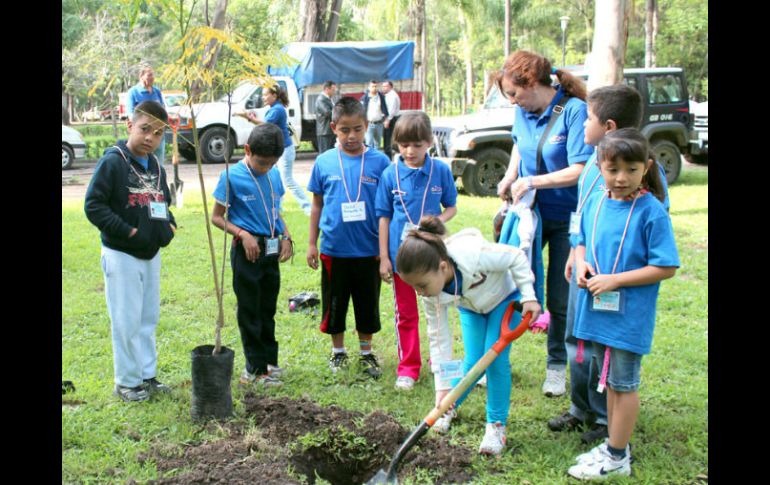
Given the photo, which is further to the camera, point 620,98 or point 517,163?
point 517,163

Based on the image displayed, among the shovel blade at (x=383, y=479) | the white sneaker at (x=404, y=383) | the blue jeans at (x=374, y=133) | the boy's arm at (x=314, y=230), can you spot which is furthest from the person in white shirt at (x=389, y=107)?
the shovel blade at (x=383, y=479)

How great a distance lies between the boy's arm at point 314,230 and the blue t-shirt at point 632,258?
1.97 m

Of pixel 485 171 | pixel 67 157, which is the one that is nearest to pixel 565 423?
pixel 485 171

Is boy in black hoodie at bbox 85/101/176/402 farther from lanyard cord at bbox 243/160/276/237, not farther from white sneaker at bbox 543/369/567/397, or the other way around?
white sneaker at bbox 543/369/567/397

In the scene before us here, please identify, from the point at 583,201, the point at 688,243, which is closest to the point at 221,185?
the point at 583,201

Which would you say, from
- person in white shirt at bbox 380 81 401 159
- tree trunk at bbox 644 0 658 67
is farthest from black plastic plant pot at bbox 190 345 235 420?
tree trunk at bbox 644 0 658 67

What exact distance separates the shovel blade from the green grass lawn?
0.40 meters

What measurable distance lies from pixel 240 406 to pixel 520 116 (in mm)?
2347

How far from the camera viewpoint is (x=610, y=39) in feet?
27.1

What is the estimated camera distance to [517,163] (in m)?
4.51

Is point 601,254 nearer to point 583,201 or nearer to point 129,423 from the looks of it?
point 583,201

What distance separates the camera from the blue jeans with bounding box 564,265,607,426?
3682 mm
